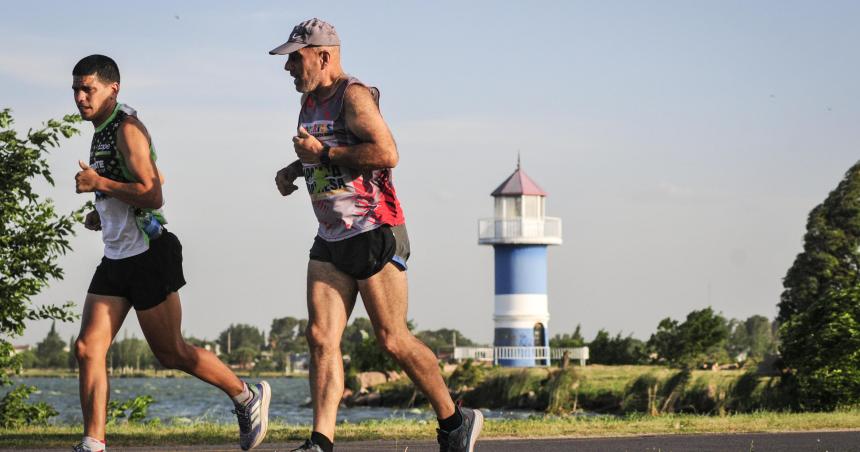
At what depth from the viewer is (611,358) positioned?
5503 centimetres

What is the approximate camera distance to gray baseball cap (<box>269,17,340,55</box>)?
6805mm

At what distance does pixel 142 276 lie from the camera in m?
7.30

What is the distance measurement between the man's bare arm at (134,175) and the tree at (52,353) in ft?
490

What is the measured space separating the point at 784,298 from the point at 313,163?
4182cm

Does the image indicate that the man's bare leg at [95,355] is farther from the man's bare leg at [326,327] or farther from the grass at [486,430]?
the grass at [486,430]

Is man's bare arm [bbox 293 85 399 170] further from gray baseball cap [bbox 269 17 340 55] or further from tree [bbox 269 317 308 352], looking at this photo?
tree [bbox 269 317 308 352]

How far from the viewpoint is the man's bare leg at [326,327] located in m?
6.92

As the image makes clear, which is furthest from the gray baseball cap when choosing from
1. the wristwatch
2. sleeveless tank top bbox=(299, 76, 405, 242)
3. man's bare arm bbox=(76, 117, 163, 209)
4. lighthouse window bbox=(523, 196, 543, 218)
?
lighthouse window bbox=(523, 196, 543, 218)

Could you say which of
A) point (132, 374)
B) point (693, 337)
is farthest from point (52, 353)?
point (693, 337)

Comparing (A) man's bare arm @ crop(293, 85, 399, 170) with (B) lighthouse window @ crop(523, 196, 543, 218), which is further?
(B) lighthouse window @ crop(523, 196, 543, 218)

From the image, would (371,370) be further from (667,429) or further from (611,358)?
(667,429)

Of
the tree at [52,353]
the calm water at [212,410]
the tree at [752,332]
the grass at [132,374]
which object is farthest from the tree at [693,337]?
the tree at [52,353]

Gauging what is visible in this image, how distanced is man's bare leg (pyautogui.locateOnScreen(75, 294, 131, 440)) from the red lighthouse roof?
171ft

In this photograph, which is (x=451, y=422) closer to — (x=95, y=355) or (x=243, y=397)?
(x=243, y=397)
